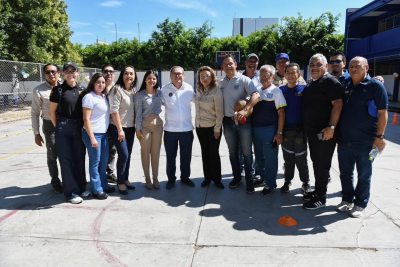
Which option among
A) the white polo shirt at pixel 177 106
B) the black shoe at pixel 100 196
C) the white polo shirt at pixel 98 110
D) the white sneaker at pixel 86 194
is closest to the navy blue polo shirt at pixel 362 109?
the white polo shirt at pixel 177 106

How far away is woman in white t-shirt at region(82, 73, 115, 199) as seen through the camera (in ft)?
14.3

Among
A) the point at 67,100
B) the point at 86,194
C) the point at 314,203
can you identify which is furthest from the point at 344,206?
the point at 67,100

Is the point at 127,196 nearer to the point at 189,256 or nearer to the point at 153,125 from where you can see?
the point at 153,125

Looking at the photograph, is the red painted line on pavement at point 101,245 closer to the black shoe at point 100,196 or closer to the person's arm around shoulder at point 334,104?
the black shoe at point 100,196

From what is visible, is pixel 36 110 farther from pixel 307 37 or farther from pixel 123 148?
pixel 307 37

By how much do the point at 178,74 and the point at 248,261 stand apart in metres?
2.74

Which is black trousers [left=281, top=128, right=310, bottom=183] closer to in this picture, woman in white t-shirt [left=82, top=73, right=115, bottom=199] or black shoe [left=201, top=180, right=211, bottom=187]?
black shoe [left=201, top=180, right=211, bottom=187]

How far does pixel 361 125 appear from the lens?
3.87 meters

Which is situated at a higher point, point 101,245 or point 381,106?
point 381,106

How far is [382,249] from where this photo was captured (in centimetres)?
332

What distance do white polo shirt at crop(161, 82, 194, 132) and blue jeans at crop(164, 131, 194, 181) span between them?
96mm

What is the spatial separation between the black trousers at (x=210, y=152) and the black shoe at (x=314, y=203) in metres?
1.41

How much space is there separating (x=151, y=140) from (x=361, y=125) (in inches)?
111

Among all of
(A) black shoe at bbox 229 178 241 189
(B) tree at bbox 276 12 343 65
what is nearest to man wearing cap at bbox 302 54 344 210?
(A) black shoe at bbox 229 178 241 189
